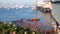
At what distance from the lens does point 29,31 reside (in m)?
3.90

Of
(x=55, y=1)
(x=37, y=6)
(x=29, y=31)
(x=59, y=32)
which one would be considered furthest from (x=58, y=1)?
(x=37, y=6)

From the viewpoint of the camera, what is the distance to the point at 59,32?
4176mm

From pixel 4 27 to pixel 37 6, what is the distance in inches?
754

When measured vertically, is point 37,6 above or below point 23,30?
below

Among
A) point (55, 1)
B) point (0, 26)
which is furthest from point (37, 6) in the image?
point (0, 26)

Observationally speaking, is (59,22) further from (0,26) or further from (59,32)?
(0,26)

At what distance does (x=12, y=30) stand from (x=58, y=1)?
2948 mm

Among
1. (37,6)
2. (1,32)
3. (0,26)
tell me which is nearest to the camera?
(1,32)

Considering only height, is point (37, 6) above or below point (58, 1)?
below

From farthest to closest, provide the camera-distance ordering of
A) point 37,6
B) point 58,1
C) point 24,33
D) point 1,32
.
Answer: point 37,6, point 58,1, point 1,32, point 24,33

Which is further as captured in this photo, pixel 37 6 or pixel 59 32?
pixel 37 6

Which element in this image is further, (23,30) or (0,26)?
(0,26)

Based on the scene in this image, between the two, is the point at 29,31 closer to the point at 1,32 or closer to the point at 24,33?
the point at 24,33

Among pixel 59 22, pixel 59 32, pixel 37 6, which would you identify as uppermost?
pixel 59 22
